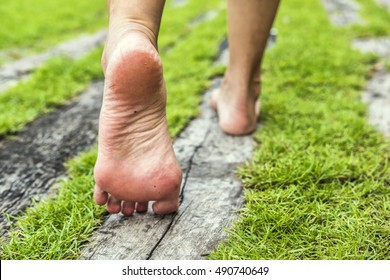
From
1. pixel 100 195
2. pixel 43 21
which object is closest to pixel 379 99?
pixel 100 195

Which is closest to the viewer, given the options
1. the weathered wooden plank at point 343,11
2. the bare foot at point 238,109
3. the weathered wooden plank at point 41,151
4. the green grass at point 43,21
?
the weathered wooden plank at point 41,151

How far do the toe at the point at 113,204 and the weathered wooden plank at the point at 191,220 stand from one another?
0.05 meters

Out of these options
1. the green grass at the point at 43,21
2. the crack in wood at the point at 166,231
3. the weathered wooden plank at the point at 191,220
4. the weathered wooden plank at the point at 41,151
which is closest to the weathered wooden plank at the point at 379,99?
the weathered wooden plank at the point at 191,220

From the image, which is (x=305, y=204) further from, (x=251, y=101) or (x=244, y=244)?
(x=251, y=101)

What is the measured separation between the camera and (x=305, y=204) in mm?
1282

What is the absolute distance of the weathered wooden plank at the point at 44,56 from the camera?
114 inches

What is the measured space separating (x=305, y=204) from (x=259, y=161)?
332 millimetres

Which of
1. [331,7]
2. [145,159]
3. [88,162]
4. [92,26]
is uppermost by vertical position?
[145,159]

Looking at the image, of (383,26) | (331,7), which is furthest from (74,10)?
(383,26)

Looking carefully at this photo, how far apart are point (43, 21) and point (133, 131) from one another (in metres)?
4.49

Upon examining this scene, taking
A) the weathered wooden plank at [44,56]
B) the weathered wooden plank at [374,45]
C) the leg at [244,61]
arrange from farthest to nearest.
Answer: the weathered wooden plank at [374,45] → the weathered wooden plank at [44,56] → the leg at [244,61]

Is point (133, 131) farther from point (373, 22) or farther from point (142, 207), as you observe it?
point (373, 22)

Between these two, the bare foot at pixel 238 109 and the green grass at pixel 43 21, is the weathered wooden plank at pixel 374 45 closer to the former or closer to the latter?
the bare foot at pixel 238 109

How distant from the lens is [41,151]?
1777 millimetres
